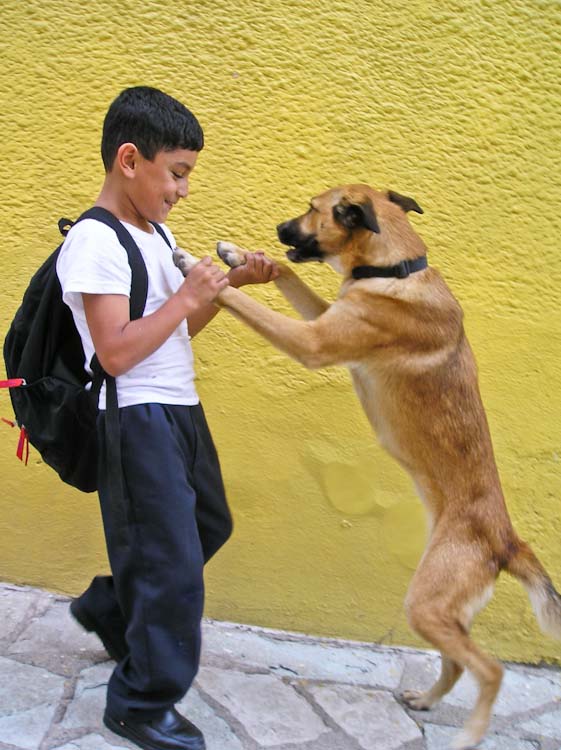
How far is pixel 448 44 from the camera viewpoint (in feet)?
10.9

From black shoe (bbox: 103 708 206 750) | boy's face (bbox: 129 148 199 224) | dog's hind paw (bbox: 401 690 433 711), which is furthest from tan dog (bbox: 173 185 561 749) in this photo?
black shoe (bbox: 103 708 206 750)

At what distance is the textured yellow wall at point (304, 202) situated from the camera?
333cm

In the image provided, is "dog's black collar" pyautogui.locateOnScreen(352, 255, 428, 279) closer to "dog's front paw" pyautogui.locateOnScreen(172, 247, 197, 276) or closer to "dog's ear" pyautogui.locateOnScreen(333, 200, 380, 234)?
"dog's ear" pyautogui.locateOnScreen(333, 200, 380, 234)

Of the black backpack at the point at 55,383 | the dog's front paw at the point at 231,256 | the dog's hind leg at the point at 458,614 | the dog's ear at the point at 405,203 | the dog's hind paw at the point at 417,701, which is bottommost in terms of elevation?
the dog's hind paw at the point at 417,701

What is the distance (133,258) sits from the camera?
230 cm

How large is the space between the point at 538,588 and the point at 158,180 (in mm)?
1772

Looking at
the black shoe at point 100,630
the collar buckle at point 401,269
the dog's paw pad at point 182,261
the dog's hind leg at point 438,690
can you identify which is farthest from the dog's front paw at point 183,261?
the dog's hind leg at point 438,690

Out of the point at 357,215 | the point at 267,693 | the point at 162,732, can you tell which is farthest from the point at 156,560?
the point at 357,215

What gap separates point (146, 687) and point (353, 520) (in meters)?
1.32

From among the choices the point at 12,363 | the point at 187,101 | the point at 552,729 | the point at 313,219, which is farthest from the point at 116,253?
the point at 552,729

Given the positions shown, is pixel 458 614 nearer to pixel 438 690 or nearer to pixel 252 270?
pixel 438 690

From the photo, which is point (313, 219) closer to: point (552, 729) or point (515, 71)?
point (515, 71)

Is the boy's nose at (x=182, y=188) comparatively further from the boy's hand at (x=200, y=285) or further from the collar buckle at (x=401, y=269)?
the collar buckle at (x=401, y=269)

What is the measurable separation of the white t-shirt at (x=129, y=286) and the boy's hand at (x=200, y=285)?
0.15m
